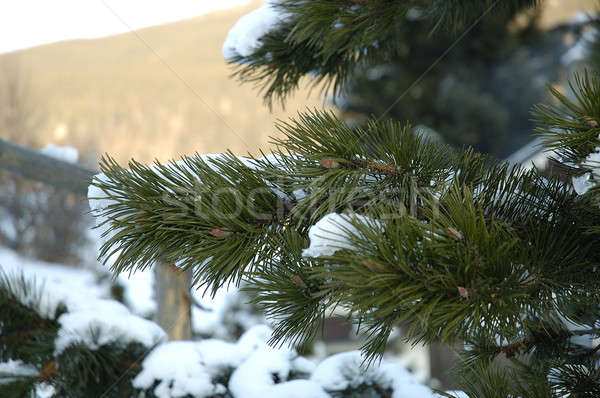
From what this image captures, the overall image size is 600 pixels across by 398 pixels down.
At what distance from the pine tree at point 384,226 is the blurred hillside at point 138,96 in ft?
23.3

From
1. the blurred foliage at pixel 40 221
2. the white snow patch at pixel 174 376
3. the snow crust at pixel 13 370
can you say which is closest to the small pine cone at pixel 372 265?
the white snow patch at pixel 174 376

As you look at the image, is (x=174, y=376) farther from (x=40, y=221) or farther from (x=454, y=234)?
(x=40, y=221)

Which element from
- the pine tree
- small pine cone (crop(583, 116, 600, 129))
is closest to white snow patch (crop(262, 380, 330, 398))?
the pine tree

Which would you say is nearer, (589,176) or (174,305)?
(589,176)

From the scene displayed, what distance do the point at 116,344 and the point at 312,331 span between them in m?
0.76

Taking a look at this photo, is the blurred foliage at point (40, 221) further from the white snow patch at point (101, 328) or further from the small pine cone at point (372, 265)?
the small pine cone at point (372, 265)

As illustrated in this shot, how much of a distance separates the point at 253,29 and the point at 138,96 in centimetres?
1061

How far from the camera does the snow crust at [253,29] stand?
1212 millimetres

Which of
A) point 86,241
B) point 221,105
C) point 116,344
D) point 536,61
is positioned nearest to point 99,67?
point 221,105

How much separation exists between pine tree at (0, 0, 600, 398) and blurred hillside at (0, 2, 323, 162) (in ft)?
23.3

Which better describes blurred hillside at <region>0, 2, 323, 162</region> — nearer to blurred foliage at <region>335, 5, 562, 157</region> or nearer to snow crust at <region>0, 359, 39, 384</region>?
blurred foliage at <region>335, 5, 562, 157</region>

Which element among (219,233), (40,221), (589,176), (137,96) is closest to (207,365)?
(219,233)

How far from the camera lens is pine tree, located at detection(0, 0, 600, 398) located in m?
0.54

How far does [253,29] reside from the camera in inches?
48.3
